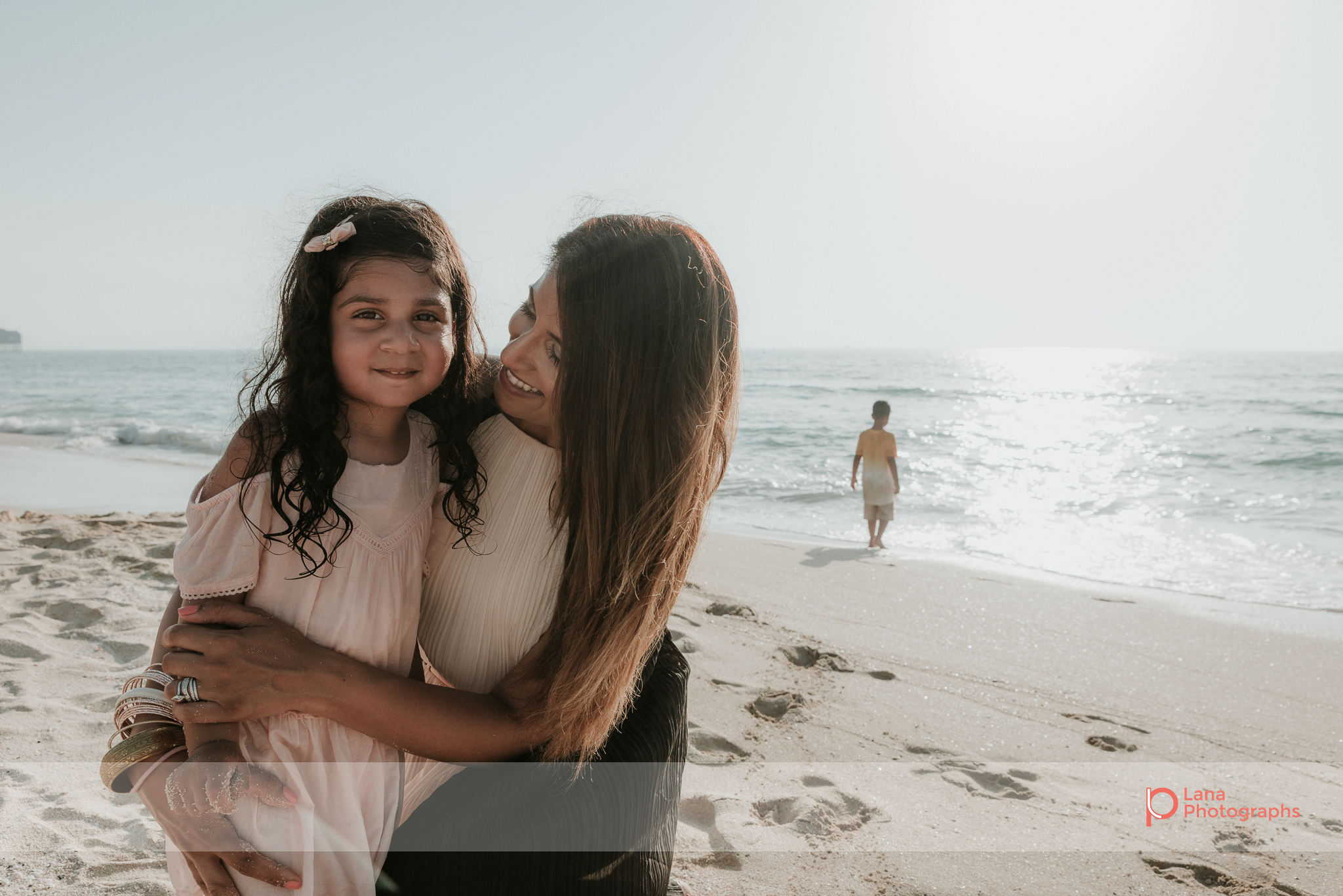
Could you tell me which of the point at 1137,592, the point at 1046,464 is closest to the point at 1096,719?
the point at 1137,592

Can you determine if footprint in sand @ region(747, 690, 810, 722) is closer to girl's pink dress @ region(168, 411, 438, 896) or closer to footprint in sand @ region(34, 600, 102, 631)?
girl's pink dress @ region(168, 411, 438, 896)

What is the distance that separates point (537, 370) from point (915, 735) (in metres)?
2.65

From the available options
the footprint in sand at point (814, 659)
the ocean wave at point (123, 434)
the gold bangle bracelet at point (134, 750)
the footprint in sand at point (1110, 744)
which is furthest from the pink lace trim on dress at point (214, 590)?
the ocean wave at point (123, 434)

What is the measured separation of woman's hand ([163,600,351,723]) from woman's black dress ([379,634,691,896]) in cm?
38

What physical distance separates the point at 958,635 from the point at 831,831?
9.23 feet

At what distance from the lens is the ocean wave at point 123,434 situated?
1559cm

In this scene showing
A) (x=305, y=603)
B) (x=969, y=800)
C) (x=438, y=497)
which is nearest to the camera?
(x=305, y=603)

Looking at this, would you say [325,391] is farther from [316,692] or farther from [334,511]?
[316,692]

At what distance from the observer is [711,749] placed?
326 cm

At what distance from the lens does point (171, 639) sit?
1.59m

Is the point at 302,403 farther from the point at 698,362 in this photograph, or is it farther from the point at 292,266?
the point at 698,362

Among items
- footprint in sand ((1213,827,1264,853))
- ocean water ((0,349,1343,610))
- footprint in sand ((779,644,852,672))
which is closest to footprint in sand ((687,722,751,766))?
footprint in sand ((779,644,852,672))

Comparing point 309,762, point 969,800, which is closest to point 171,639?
point 309,762

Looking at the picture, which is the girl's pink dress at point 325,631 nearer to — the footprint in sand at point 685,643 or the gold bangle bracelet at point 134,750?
the gold bangle bracelet at point 134,750
